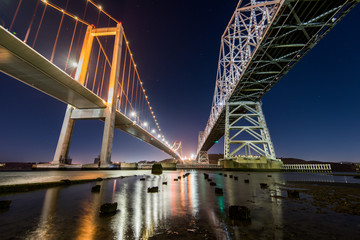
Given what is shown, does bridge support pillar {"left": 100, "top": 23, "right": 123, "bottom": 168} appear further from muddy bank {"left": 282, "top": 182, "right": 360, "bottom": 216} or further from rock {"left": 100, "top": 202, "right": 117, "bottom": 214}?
muddy bank {"left": 282, "top": 182, "right": 360, "bottom": 216}

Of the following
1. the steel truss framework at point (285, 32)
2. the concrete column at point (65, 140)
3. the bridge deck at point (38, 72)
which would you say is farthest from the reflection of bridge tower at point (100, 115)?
the steel truss framework at point (285, 32)

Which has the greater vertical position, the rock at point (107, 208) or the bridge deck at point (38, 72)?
the bridge deck at point (38, 72)

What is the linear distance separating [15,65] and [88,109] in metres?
8.39

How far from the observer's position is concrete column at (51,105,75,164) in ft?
64.7

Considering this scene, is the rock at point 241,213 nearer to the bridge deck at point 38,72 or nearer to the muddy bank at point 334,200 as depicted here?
the muddy bank at point 334,200

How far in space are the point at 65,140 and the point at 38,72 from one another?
9212 mm

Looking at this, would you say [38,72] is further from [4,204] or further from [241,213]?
[241,213]

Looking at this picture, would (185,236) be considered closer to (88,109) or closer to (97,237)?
(97,237)

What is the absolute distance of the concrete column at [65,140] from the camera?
64.7 feet

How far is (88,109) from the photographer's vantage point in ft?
69.8

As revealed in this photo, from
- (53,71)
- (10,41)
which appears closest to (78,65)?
(53,71)

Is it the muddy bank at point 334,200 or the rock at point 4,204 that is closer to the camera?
the rock at point 4,204

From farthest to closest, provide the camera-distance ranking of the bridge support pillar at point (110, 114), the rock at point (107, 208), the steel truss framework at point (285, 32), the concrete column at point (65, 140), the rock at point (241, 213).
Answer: the concrete column at point (65, 140)
the bridge support pillar at point (110, 114)
the steel truss framework at point (285, 32)
the rock at point (107, 208)
the rock at point (241, 213)

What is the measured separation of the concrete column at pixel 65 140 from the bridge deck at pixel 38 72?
2445 millimetres
